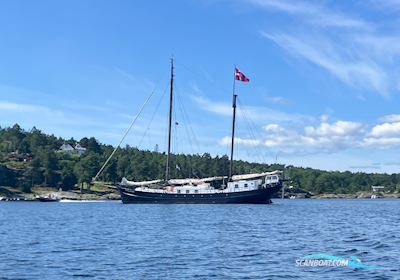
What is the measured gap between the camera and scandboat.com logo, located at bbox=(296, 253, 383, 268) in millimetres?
30719

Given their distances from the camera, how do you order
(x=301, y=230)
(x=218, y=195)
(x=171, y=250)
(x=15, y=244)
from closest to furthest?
(x=171, y=250)
(x=15, y=244)
(x=301, y=230)
(x=218, y=195)

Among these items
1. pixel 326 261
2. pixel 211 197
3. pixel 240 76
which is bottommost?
pixel 326 261

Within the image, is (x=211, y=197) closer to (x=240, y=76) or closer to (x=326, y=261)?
(x=240, y=76)

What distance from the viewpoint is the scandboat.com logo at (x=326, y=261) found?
101 feet

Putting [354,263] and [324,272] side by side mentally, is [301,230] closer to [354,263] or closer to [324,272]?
[354,263]

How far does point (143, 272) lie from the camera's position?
94.7ft

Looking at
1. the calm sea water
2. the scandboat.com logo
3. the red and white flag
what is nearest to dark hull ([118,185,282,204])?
the red and white flag

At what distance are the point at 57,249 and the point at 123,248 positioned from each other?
4.50m

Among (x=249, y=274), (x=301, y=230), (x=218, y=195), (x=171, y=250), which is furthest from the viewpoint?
(x=218, y=195)

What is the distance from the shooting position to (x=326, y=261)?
3178cm

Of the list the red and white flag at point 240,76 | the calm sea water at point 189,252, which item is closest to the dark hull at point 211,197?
the red and white flag at point 240,76

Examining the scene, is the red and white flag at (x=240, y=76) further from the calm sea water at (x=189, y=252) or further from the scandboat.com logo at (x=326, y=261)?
the scandboat.com logo at (x=326, y=261)

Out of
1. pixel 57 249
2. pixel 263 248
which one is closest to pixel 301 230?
pixel 263 248

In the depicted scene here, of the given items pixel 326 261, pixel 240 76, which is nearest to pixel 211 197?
pixel 240 76
